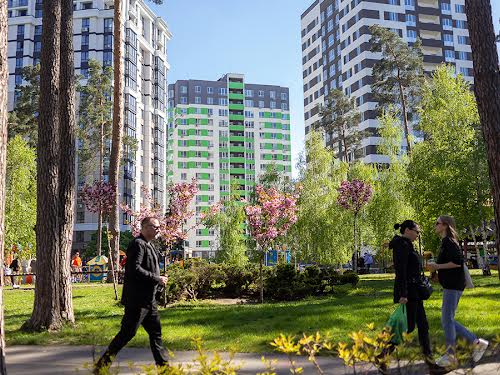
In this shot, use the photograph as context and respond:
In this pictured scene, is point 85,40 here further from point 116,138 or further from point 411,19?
point 116,138

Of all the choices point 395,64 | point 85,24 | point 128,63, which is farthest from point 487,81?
point 85,24

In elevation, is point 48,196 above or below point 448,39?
below

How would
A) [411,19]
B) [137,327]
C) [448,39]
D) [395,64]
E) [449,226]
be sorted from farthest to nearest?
[448,39] < [411,19] < [395,64] < [449,226] < [137,327]

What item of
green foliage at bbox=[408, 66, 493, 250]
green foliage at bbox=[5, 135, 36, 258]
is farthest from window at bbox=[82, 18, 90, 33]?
green foliage at bbox=[408, 66, 493, 250]

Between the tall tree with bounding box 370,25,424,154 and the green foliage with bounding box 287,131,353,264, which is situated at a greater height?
the tall tree with bounding box 370,25,424,154

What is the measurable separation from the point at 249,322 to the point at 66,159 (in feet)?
15.9

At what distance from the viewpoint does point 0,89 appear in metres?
4.47

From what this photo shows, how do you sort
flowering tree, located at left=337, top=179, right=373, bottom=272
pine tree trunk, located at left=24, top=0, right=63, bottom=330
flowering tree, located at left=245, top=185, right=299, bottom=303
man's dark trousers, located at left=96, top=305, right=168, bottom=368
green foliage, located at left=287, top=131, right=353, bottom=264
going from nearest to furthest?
man's dark trousers, located at left=96, top=305, right=168, bottom=368, pine tree trunk, located at left=24, top=0, right=63, bottom=330, flowering tree, located at left=245, top=185, right=299, bottom=303, flowering tree, located at left=337, top=179, right=373, bottom=272, green foliage, located at left=287, top=131, right=353, bottom=264

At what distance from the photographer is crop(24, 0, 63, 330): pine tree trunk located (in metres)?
9.87

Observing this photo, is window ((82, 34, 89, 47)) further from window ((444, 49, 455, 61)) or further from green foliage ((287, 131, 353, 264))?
window ((444, 49, 455, 61))

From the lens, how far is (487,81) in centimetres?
775

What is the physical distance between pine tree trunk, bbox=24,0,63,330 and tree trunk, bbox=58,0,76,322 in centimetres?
14

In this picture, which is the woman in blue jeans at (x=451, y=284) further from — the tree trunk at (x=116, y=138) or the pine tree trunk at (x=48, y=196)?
the tree trunk at (x=116, y=138)

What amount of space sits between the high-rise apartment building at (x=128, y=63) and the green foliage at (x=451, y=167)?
5091 cm
